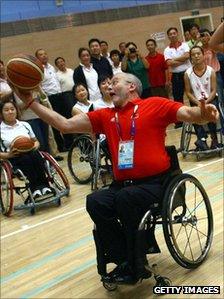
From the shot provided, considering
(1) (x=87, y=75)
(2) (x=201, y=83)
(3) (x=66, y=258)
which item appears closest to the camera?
(3) (x=66, y=258)

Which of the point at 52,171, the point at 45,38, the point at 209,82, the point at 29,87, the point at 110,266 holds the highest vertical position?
the point at 45,38

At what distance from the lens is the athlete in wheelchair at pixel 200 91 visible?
5.40m

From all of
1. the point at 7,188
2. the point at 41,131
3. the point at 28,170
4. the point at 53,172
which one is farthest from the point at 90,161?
the point at 41,131

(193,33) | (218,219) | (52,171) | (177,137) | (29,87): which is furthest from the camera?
(193,33)

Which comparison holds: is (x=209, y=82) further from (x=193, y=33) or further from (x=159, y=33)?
(x=159, y=33)

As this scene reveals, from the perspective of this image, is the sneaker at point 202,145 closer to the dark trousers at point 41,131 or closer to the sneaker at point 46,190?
the sneaker at point 46,190

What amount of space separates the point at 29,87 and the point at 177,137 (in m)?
4.49

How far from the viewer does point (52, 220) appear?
4.30 m

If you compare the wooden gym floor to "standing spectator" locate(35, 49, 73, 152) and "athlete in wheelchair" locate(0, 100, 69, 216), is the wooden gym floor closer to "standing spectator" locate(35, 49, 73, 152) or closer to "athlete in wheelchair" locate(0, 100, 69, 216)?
"athlete in wheelchair" locate(0, 100, 69, 216)

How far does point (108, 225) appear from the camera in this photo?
2633 mm

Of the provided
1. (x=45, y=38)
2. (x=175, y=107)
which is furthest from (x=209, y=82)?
(x=45, y=38)

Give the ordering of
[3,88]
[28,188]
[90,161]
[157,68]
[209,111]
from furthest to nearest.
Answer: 1. [157,68]
2. [3,88]
3. [90,161]
4. [28,188]
5. [209,111]

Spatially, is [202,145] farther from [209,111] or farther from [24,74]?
[24,74]

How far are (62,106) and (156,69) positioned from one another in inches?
68.2
